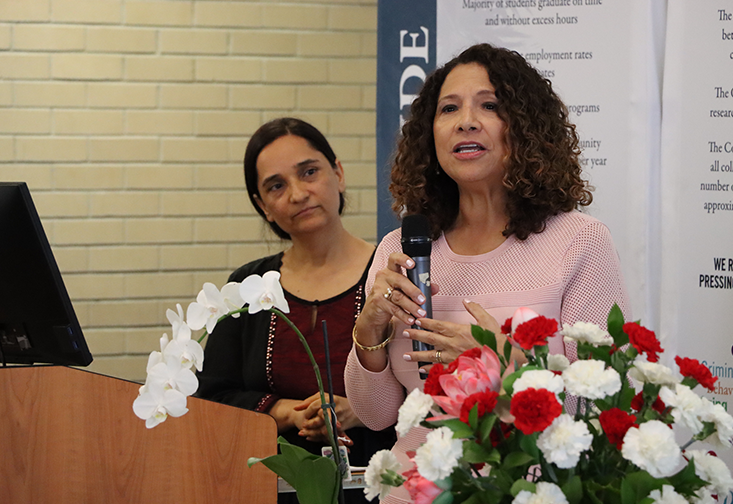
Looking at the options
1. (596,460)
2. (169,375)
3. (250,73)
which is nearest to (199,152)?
(250,73)

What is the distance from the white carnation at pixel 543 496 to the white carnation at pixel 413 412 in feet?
0.39

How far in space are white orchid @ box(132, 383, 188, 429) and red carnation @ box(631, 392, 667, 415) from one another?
1.68ft

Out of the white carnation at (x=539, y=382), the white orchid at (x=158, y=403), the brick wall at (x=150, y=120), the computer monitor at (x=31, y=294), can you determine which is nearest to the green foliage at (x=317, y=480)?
the white orchid at (x=158, y=403)

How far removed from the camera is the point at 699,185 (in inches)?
87.7

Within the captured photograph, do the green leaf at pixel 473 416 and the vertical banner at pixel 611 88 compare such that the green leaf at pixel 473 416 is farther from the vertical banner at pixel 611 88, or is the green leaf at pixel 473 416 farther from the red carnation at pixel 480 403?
the vertical banner at pixel 611 88

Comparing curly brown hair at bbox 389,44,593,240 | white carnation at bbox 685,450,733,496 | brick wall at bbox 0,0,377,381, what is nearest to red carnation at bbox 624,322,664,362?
white carnation at bbox 685,450,733,496

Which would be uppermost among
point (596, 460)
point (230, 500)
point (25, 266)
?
point (25, 266)

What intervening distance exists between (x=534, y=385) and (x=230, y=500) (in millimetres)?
776

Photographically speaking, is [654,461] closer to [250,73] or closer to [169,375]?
[169,375]

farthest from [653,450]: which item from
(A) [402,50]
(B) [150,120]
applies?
(B) [150,120]

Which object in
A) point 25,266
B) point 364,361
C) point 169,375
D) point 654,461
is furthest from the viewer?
point 364,361

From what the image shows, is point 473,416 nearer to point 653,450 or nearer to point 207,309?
point 653,450

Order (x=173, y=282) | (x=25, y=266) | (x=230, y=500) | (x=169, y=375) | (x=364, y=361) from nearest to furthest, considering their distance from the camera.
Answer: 1. (x=169, y=375)
2. (x=230, y=500)
3. (x=25, y=266)
4. (x=364, y=361)
5. (x=173, y=282)

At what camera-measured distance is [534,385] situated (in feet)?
2.24
